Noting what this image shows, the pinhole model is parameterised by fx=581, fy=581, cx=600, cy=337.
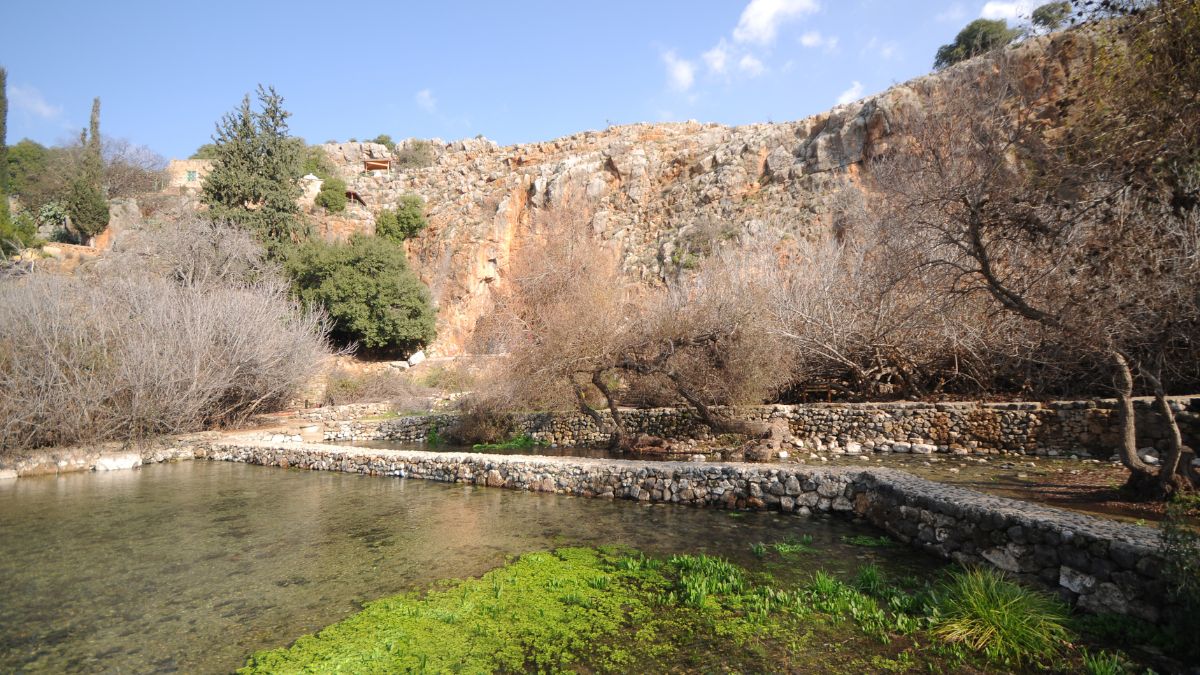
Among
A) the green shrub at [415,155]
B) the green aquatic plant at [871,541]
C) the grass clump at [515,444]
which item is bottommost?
the grass clump at [515,444]

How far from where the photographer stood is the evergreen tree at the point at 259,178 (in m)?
32.1

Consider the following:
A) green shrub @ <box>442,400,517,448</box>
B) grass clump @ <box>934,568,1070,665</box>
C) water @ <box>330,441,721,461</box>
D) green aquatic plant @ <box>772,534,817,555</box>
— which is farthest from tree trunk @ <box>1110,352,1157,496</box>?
green shrub @ <box>442,400,517,448</box>

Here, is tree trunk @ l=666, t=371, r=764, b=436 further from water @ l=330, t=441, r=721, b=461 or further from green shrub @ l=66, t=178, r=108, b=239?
green shrub @ l=66, t=178, r=108, b=239

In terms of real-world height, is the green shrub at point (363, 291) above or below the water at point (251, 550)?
above

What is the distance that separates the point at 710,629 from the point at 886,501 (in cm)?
430

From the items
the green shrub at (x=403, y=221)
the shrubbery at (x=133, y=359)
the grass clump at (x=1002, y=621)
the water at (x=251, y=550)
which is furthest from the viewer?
the green shrub at (x=403, y=221)

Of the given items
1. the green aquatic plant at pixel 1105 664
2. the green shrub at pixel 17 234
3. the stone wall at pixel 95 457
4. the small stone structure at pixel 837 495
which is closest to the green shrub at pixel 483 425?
the small stone structure at pixel 837 495

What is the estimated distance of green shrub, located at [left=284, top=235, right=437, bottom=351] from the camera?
31656mm

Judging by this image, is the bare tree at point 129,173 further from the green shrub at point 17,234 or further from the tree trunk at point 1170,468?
the tree trunk at point 1170,468

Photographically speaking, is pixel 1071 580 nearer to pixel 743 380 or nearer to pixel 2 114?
pixel 743 380

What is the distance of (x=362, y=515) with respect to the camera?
32.1 feet

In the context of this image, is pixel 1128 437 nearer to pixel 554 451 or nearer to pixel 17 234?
pixel 554 451

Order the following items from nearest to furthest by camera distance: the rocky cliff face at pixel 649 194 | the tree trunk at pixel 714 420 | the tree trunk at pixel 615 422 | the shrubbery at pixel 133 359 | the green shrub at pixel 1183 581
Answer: the green shrub at pixel 1183 581 → the shrubbery at pixel 133 359 → the tree trunk at pixel 714 420 → the tree trunk at pixel 615 422 → the rocky cliff face at pixel 649 194

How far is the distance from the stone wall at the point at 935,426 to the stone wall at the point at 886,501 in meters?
5.18
